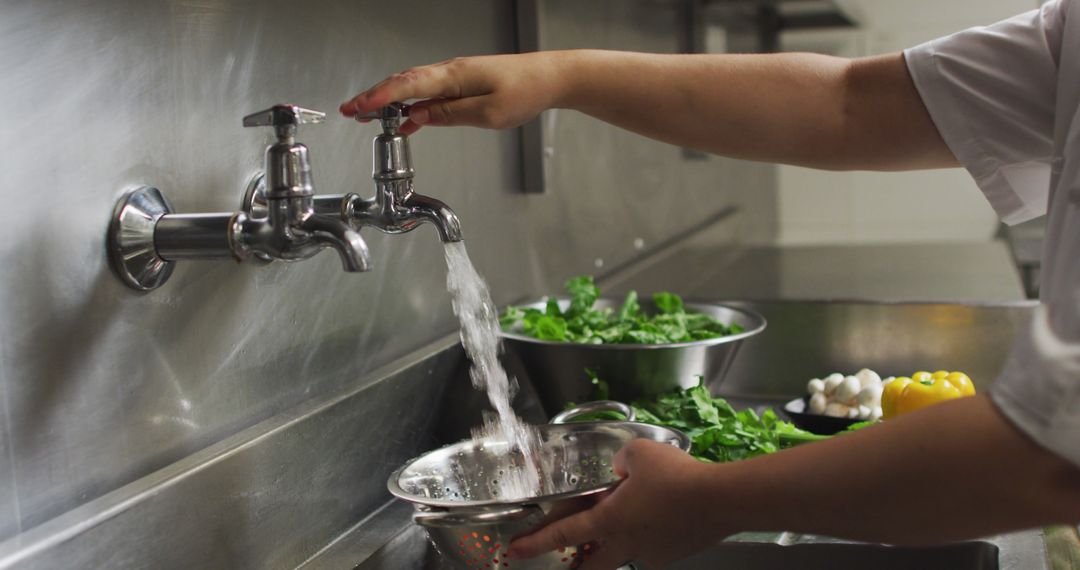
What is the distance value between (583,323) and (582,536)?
0.68m

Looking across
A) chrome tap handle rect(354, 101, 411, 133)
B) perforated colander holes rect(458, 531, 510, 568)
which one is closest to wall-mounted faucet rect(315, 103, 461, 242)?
chrome tap handle rect(354, 101, 411, 133)

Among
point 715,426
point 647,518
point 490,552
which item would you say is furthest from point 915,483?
point 715,426

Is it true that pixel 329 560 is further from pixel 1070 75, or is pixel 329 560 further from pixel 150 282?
pixel 1070 75

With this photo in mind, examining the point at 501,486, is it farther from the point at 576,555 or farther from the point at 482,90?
the point at 482,90

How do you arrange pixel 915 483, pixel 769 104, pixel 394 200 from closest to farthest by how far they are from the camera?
pixel 915 483
pixel 394 200
pixel 769 104

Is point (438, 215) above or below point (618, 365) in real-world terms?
above

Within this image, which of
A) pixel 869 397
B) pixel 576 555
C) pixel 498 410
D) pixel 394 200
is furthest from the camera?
pixel 869 397

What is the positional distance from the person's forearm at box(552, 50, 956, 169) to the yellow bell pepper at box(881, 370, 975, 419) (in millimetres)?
289

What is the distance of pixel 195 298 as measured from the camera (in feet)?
3.06

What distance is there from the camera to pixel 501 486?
963 millimetres

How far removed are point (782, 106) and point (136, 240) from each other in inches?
26.2

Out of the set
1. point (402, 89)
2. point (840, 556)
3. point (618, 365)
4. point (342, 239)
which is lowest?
point (840, 556)

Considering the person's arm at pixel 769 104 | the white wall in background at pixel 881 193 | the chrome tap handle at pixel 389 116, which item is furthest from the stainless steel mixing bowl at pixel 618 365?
the white wall in background at pixel 881 193

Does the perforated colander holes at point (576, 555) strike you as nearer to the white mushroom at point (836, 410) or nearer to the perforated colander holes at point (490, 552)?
the perforated colander holes at point (490, 552)
